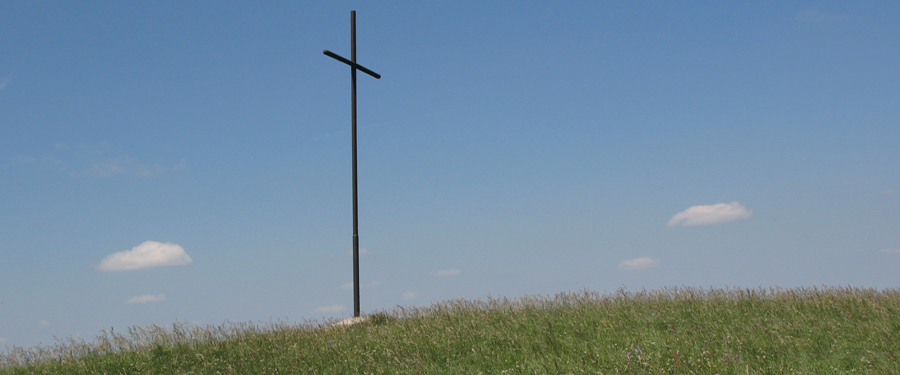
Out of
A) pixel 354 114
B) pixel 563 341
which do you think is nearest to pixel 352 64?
pixel 354 114

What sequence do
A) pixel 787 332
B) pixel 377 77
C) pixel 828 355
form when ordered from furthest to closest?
pixel 377 77 < pixel 787 332 < pixel 828 355

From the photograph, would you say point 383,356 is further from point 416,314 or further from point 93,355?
point 93,355

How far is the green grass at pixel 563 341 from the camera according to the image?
305 inches

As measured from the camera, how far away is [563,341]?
Answer: 29.7ft

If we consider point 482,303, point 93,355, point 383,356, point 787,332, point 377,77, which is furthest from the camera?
point 377,77

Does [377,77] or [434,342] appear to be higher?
[377,77]

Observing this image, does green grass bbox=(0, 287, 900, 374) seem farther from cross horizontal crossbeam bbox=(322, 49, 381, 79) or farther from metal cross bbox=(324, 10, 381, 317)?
cross horizontal crossbeam bbox=(322, 49, 381, 79)

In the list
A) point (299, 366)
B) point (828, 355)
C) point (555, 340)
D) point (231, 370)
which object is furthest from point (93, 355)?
point (828, 355)

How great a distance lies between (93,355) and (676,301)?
11.5m

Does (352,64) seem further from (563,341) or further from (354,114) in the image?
(563,341)

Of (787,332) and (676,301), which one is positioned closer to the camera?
(787,332)

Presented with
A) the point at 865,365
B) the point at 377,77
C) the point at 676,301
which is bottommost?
the point at 865,365

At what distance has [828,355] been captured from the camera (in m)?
7.80

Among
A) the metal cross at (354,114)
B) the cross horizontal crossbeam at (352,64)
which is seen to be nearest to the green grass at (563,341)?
the metal cross at (354,114)
